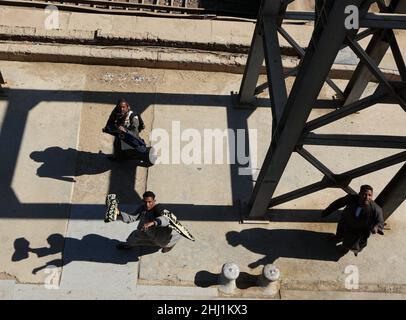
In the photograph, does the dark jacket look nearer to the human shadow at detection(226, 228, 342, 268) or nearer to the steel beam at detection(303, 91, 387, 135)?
the human shadow at detection(226, 228, 342, 268)

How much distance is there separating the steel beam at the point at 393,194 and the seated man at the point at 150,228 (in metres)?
3.18

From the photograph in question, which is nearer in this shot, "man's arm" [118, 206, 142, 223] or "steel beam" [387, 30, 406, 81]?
"steel beam" [387, 30, 406, 81]

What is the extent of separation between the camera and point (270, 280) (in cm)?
754

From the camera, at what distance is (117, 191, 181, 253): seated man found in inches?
271

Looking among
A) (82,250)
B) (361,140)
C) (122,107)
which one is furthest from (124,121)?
(361,140)

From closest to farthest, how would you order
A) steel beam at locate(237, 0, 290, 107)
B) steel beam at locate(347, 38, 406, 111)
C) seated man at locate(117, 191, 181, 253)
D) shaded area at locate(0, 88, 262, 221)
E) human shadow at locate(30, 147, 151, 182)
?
steel beam at locate(347, 38, 406, 111), seated man at locate(117, 191, 181, 253), steel beam at locate(237, 0, 290, 107), shaded area at locate(0, 88, 262, 221), human shadow at locate(30, 147, 151, 182)

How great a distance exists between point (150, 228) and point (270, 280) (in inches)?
75.6

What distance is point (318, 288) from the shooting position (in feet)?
26.3

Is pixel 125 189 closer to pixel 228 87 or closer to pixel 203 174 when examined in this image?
pixel 203 174

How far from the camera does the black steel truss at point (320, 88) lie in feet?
17.9

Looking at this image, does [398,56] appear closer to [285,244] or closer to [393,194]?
[393,194]

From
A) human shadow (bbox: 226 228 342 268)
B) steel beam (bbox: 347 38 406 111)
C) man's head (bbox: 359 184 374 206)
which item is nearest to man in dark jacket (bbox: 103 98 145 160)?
human shadow (bbox: 226 228 342 268)
